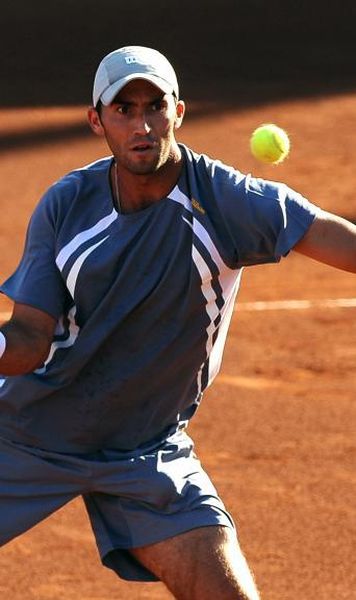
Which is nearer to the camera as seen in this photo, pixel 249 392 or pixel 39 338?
pixel 39 338

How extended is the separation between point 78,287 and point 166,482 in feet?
2.06

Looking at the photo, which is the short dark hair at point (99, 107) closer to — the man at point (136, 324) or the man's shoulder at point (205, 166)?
the man at point (136, 324)

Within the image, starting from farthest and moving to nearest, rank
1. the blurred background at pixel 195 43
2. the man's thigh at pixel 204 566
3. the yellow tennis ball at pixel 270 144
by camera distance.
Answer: the blurred background at pixel 195 43, the yellow tennis ball at pixel 270 144, the man's thigh at pixel 204 566

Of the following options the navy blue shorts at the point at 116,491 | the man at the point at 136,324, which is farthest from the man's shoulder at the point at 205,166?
the navy blue shorts at the point at 116,491

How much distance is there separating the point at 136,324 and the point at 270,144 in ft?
2.27

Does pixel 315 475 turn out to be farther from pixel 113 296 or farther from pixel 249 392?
pixel 113 296

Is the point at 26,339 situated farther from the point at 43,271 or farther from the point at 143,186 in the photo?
the point at 143,186

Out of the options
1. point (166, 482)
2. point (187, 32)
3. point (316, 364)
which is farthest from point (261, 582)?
point (187, 32)

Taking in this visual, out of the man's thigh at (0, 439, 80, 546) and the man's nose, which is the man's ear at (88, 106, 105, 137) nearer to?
the man's nose

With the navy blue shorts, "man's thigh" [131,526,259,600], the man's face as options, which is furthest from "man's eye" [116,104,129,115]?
"man's thigh" [131,526,259,600]

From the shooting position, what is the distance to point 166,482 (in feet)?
15.1

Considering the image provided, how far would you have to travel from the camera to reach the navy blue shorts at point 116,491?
4.58 metres

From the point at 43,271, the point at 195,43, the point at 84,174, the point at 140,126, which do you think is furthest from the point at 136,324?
the point at 195,43

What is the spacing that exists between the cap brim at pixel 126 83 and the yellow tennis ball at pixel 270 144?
1.33 ft
